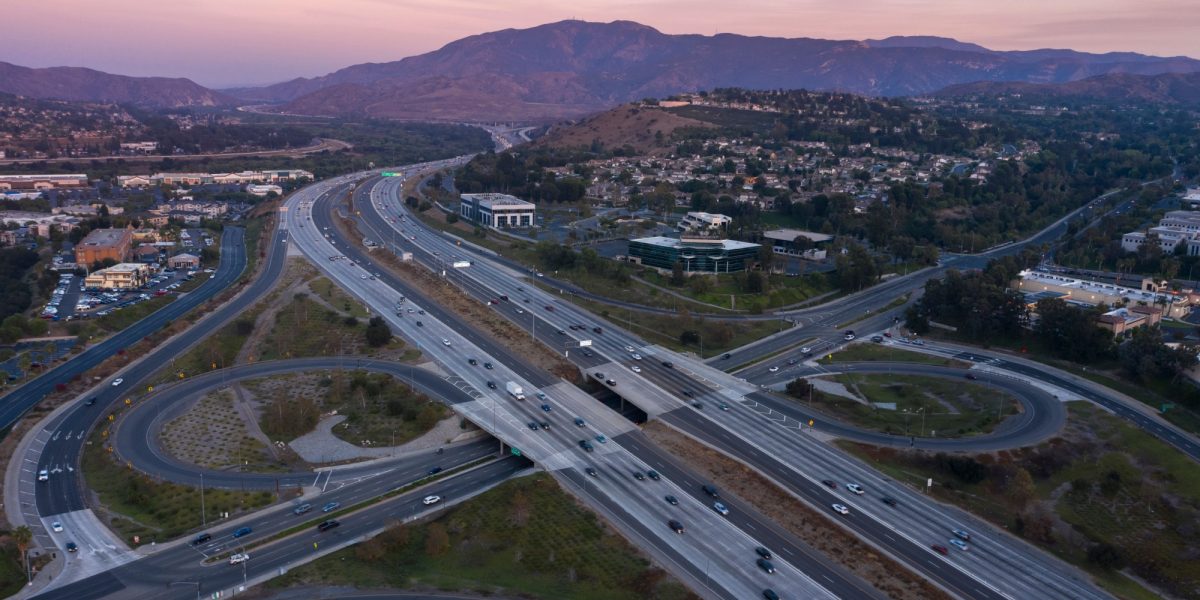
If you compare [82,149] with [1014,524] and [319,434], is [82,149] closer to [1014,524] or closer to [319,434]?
[319,434]

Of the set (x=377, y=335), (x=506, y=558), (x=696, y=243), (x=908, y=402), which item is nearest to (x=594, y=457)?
(x=506, y=558)

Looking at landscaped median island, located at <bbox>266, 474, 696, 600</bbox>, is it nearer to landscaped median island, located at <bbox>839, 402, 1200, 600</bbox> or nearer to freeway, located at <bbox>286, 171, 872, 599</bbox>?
freeway, located at <bbox>286, 171, 872, 599</bbox>

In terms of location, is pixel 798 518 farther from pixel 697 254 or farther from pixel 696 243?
pixel 696 243

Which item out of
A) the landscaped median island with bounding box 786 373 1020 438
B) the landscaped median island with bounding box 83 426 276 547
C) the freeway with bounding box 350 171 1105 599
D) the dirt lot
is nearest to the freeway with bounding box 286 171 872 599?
the dirt lot

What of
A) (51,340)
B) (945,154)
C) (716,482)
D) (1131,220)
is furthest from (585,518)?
(945,154)

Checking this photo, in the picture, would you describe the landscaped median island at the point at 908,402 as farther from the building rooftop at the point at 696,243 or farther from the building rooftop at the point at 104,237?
the building rooftop at the point at 104,237

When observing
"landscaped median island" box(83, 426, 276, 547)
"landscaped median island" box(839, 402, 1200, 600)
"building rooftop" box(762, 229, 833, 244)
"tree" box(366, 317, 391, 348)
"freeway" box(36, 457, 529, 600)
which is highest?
"building rooftop" box(762, 229, 833, 244)
